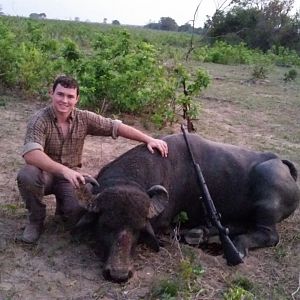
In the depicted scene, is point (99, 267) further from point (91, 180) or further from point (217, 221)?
point (217, 221)

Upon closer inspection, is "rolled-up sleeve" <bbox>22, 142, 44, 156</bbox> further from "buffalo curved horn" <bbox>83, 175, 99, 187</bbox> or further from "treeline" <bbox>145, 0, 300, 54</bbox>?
"treeline" <bbox>145, 0, 300, 54</bbox>

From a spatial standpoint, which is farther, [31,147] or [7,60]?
[7,60]

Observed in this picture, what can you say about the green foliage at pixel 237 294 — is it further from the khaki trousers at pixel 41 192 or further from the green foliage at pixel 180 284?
the khaki trousers at pixel 41 192

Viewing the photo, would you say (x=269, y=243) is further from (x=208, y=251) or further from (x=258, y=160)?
(x=258, y=160)

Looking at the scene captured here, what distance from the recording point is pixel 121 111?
8.45 m

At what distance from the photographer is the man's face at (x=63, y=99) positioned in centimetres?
429

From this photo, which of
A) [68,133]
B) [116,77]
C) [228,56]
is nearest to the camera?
[68,133]

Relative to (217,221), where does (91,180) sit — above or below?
above

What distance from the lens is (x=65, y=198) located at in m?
4.50

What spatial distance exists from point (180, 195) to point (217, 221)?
1.56 feet

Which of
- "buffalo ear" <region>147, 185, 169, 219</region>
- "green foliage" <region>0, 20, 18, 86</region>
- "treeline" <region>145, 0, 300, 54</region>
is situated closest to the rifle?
"buffalo ear" <region>147, 185, 169, 219</region>

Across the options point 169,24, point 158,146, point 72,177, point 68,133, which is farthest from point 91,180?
point 169,24

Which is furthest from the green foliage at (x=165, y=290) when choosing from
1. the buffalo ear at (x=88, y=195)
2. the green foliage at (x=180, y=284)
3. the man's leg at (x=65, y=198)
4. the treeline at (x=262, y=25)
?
the treeline at (x=262, y=25)

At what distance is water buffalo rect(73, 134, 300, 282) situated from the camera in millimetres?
3842
